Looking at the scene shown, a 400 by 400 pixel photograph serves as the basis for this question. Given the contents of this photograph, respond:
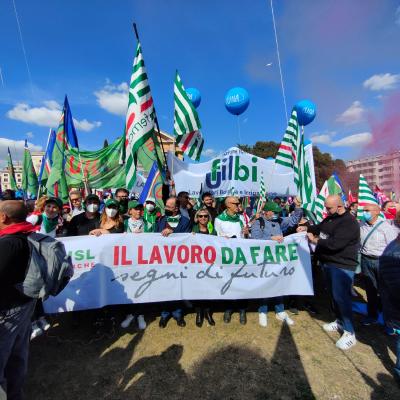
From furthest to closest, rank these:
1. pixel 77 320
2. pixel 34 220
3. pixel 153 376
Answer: pixel 77 320, pixel 34 220, pixel 153 376

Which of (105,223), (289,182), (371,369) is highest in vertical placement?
(289,182)

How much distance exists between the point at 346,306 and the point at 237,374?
1.82m

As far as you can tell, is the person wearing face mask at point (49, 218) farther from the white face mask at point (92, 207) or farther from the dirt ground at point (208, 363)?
the dirt ground at point (208, 363)

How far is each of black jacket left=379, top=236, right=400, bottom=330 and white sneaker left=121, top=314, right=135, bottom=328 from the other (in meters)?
3.49

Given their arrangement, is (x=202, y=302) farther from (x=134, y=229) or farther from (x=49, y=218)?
(x=49, y=218)

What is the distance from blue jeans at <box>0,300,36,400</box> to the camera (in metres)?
1.98

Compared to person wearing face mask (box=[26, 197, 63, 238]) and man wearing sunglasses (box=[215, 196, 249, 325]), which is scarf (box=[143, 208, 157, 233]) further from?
person wearing face mask (box=[26, 197, 63, 238])

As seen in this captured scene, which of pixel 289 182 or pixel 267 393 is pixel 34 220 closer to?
pixel 267 393

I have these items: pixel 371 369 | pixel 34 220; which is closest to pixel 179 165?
pixel 34 220

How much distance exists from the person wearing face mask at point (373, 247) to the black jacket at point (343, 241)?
786mm

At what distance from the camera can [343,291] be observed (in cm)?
361

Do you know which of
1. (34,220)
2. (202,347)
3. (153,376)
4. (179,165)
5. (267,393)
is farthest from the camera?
(179,165)

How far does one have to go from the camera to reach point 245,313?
4309mm

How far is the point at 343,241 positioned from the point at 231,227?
1698 millimetres
